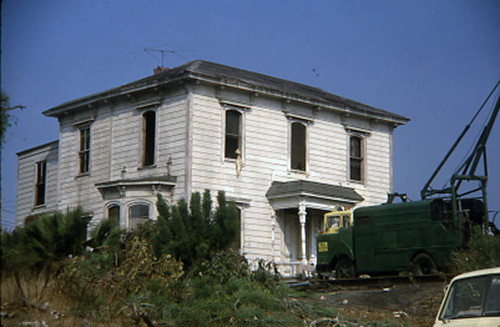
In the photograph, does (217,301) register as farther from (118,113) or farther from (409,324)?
(118,113)

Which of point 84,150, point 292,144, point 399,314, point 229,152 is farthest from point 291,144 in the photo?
point 399,314

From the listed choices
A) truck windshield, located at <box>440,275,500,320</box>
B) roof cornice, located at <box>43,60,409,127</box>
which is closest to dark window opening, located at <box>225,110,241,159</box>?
roof cornice, located at <box>43,60,409,127</box>

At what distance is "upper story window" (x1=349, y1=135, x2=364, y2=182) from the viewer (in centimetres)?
3031

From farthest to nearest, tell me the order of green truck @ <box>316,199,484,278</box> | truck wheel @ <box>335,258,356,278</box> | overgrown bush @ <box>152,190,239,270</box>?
truck wheel @ <box>335,258,356,278</box>, green truck @ <box>316,199,484,278</box>, overgrown bush @ <box>152,190,239,270</box>

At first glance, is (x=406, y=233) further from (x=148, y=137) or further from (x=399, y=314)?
(x=148, y=137)

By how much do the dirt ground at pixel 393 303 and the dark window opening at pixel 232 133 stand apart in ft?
32.0

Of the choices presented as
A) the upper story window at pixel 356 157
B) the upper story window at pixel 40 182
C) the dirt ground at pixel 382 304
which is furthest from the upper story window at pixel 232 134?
the upper story window at pixel 40 182

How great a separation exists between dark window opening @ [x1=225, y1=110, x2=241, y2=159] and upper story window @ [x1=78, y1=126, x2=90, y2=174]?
6.15 meters

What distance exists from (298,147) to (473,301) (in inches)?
758

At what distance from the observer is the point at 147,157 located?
2695cm

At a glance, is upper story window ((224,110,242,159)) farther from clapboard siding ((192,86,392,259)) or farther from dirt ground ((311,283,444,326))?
dirt ground ((311,283,444,326))

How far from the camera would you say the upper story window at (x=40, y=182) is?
3183 cm

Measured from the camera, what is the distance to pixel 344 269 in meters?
22.9

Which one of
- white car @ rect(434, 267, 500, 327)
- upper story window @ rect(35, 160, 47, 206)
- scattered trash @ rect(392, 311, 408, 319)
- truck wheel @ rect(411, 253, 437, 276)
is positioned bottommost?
scattered trash @ rect(392, 311, 408, 319)
